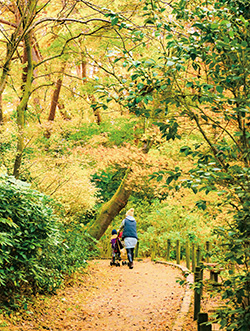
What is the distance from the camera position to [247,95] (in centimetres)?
386

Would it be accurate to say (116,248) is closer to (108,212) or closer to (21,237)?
(108,212)

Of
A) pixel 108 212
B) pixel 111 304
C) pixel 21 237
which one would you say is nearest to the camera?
pixel 21 237

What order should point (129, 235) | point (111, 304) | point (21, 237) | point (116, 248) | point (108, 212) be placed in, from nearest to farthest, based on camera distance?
point (21, 237), point (111, 304), point (129, 235), point (116, 248), point (108, 212)

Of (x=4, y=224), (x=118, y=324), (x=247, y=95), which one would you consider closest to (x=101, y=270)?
(x=118, y=324)

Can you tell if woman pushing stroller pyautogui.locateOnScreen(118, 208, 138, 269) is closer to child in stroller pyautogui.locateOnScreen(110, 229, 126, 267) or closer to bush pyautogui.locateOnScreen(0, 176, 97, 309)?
child in stroller pyautogui.locateOnScreen(110, 229, 126, 267)

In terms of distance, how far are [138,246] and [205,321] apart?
13847 millimetres

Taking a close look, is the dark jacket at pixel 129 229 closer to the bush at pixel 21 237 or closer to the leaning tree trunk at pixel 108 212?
the leaning tree trunk at pixel 108 212

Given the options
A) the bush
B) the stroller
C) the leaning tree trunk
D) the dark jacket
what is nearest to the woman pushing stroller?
the dark jacket

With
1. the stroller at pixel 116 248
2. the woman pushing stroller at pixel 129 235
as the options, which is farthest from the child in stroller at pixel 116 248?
the woman pushing stroller at pixel 129 235

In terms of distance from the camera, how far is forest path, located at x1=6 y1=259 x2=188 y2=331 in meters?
6.40

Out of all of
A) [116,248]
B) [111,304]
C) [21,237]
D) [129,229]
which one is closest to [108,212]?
[116,248]

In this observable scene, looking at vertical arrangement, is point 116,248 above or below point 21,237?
below

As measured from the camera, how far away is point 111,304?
828cm

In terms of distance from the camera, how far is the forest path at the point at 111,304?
6.40 metres
